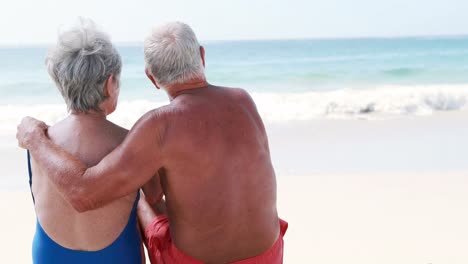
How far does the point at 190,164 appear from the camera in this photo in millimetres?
2135

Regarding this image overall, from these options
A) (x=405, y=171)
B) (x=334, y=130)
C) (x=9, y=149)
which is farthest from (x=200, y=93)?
(x=334, y=130)

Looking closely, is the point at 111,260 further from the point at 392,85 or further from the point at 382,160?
the point at 392,85

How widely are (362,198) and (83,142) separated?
2980 millimetres

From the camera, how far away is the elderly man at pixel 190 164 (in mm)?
2100

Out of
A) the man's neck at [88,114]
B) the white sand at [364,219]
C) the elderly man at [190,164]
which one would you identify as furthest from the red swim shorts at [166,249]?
the white sand at [364,219]

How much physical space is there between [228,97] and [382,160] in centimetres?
415

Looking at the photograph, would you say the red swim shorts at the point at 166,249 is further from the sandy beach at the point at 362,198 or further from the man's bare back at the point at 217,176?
the sandy beach at the point at 362,198

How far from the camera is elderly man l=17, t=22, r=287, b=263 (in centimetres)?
210

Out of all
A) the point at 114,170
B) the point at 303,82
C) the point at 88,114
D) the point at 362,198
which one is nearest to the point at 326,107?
the point at 303,82

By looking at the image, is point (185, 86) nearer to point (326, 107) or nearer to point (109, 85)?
point (109, 85)

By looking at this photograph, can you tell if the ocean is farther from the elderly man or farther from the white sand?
the elderly man

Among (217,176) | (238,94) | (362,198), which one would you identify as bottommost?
(362,198)

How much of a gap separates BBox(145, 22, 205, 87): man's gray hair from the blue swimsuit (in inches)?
18.7

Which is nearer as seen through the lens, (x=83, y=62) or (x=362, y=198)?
(x=83, y=62)
